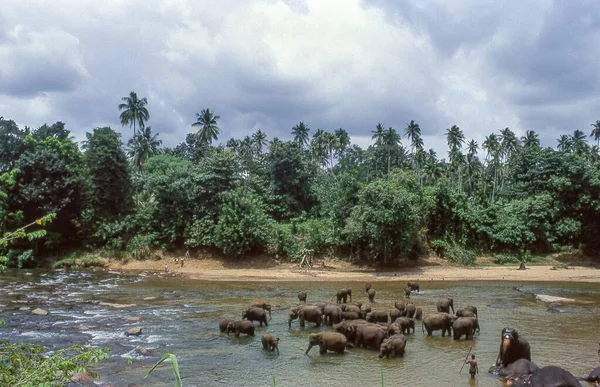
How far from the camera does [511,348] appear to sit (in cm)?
1202

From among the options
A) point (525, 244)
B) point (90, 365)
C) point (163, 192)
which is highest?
point (163, 192)

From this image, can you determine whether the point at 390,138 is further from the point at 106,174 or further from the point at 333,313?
the point at 333,313

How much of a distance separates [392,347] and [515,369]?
11.2 ft

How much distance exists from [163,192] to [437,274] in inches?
963

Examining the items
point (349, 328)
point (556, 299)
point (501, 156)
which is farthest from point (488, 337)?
point (501, 156)

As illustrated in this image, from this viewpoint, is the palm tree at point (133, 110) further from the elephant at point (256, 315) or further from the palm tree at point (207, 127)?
the elephant at point (256, 315)

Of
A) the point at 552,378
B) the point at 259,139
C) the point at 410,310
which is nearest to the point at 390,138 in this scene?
the point at 259,139

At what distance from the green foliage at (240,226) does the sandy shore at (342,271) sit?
1.84 meters

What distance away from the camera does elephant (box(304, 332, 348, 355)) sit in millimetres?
14461

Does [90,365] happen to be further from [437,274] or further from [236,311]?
[437,274]

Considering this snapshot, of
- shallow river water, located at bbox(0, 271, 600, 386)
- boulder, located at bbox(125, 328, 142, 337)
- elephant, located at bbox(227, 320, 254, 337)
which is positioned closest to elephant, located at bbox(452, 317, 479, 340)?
shallow river water, located at bbox(0, 271, 600, 386)

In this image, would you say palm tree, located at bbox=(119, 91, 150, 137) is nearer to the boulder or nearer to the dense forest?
the dense forest

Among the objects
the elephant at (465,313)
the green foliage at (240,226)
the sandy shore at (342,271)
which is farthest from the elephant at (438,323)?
the green foliage at (240,226)

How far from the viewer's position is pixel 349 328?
15453 mm
